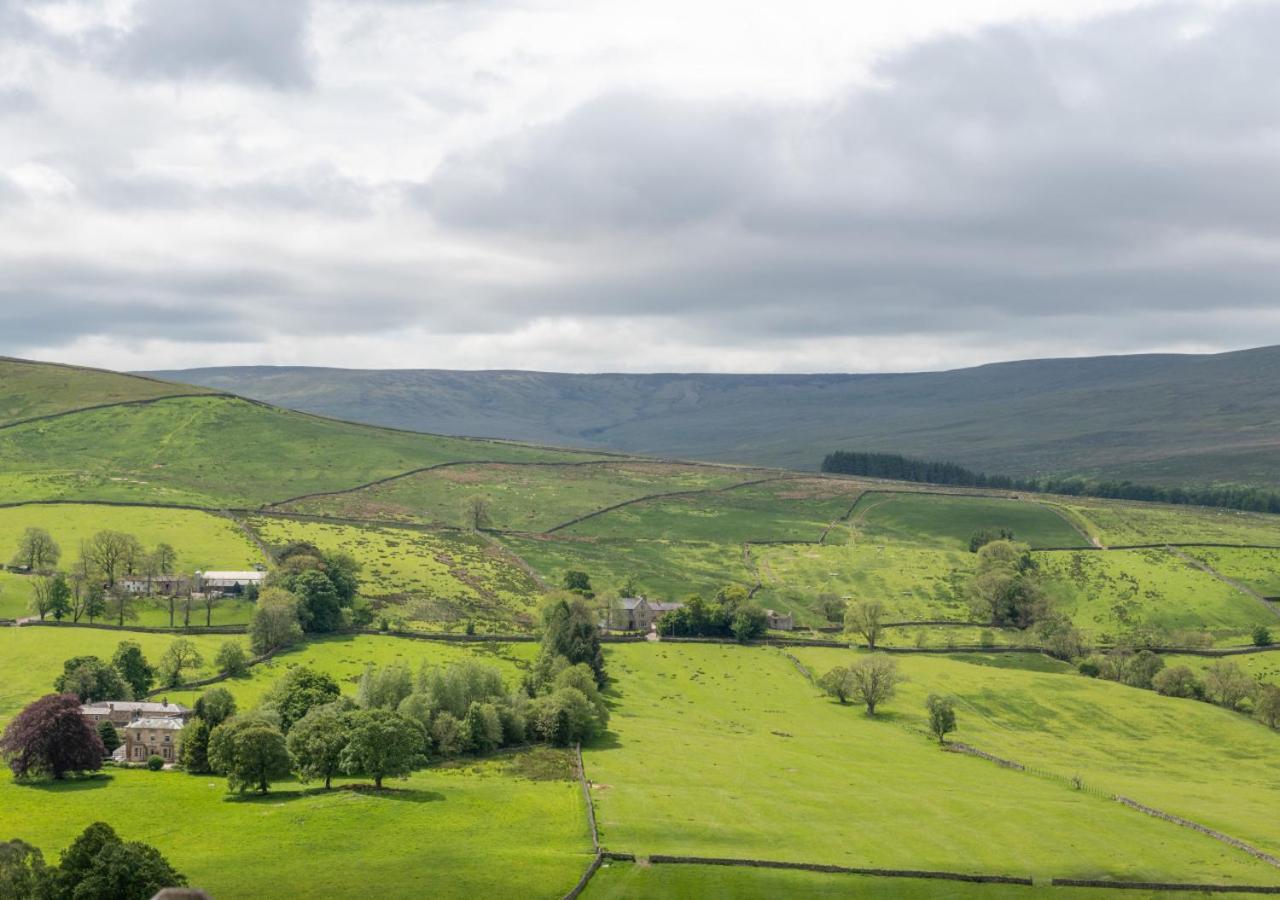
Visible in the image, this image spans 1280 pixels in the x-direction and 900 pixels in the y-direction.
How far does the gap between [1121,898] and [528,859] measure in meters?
36.4

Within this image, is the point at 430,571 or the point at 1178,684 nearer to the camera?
the point at 1178,684

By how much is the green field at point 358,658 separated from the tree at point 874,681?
36.9m

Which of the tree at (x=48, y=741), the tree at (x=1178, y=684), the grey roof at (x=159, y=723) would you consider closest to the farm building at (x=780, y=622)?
the tree at (x=1178, y=684)

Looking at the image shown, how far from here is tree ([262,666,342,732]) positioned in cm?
9381

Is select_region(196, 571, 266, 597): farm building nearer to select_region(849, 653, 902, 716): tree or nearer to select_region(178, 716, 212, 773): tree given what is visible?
select_region(178, 716, 212, 773): tree

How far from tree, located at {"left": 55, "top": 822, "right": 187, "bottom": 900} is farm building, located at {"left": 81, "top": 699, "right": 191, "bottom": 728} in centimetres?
3648

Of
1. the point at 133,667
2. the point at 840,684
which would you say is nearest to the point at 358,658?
the point at 133,667

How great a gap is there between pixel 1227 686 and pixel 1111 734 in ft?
78.2

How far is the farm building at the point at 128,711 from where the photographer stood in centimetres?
9206

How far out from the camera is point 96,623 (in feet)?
403

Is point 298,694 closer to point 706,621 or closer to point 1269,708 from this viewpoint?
point 706,621

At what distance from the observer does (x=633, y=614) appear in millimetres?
156875

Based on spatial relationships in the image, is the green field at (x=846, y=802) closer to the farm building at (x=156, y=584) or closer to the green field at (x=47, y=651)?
the green field at (x=47, y=651)

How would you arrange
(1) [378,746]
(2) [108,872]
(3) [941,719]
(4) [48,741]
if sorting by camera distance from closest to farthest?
(2) [108,872]
(4) [48,741]
(1) [378,746]
(3) [941,719]
